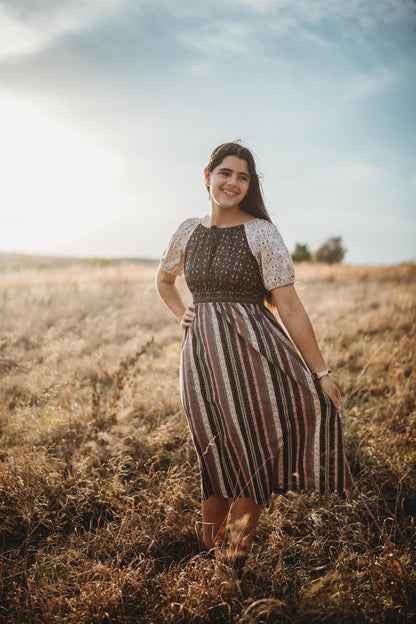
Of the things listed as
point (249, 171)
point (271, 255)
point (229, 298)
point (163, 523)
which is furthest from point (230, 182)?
point (163, 523)

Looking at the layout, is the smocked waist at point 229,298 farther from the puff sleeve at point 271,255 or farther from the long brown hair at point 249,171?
the long brown hair at point 249,171

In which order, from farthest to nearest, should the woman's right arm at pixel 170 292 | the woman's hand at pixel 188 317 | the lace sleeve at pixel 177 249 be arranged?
1. the woman's right arm at pixel 170 292
2. the lace sleeve at pixel 177 249
3. the woman's hand at pixel 188 317

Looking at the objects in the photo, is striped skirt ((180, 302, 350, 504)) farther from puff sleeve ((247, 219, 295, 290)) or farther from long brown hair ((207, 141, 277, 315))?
long brown hair ((207, 141, 277, 315))

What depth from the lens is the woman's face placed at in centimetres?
197

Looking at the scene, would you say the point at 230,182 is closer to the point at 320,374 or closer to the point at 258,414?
the point at 320,374

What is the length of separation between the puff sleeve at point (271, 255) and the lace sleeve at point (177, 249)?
44 centimetres

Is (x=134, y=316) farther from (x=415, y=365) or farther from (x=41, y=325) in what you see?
(x=415, y=365)

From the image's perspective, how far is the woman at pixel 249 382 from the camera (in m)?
1.78

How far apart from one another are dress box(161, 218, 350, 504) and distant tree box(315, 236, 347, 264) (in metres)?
39.0

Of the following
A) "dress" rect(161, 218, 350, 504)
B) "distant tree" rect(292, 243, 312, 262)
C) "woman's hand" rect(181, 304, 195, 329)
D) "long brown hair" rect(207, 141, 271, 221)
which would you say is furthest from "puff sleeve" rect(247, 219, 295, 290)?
"distant tree" rect(292, 243, 312, 262)

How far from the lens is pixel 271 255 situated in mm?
1803

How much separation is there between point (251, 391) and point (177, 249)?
981mm

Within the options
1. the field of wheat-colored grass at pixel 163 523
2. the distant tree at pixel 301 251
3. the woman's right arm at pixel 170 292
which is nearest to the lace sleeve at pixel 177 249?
the woman's right arm at pixel 170 292

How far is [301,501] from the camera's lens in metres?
2.41
